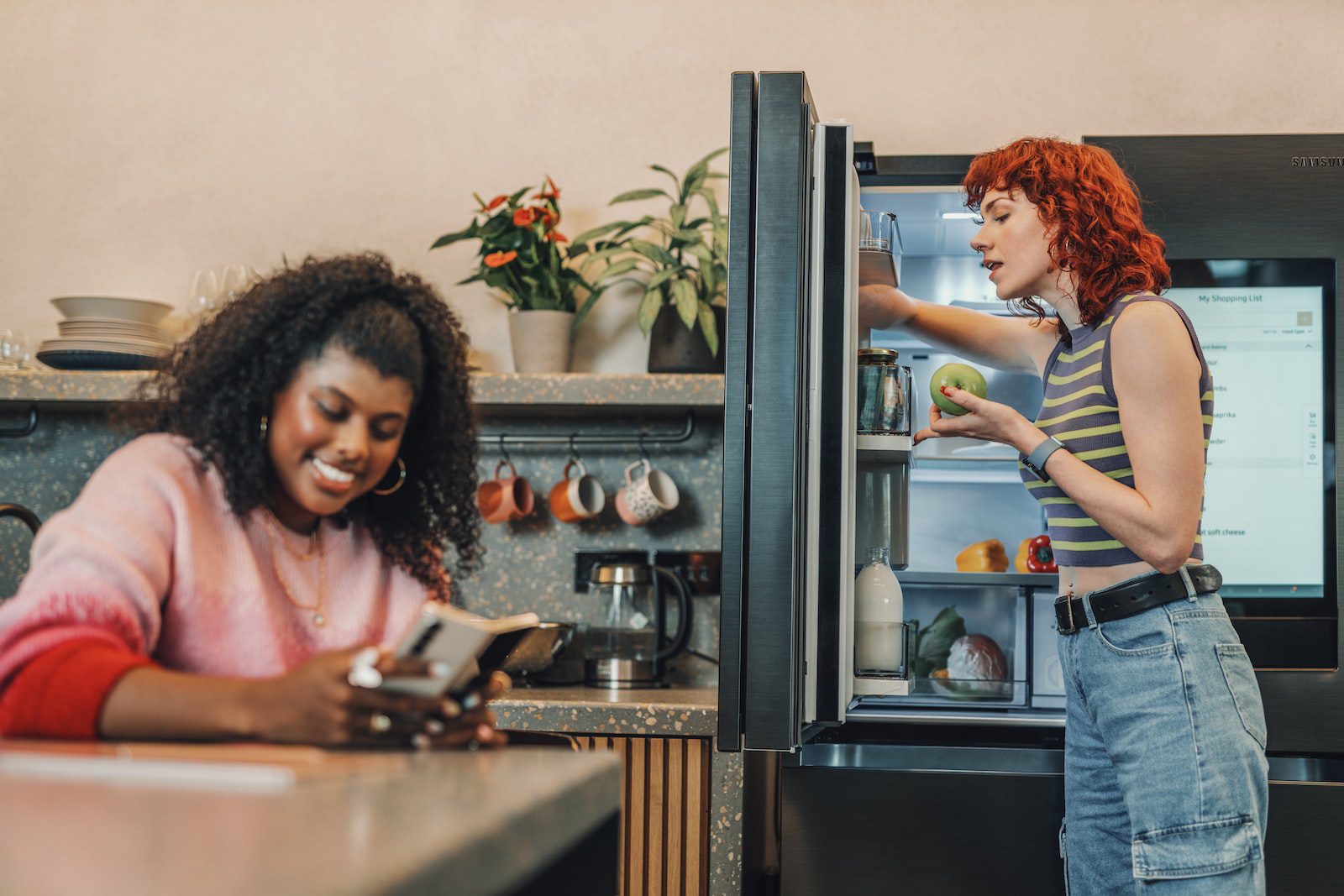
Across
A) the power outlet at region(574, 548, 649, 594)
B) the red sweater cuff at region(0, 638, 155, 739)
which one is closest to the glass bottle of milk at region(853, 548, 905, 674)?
the power outlet at region(574, 548, 649, 594)

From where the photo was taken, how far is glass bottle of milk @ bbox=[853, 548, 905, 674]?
6.07 feet

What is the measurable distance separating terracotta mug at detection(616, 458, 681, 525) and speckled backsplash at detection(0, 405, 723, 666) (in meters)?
0.07

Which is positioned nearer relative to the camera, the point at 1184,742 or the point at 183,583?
the point at 183,583

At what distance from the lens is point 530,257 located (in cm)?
257

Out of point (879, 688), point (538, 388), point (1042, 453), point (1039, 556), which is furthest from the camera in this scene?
point (538, 388)

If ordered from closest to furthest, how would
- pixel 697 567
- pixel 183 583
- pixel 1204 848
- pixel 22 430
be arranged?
1. pixel 183 583
2. pixel 1204 848
3. pixel 697 567
4. pixel 22 430

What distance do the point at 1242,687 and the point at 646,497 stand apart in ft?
4.18

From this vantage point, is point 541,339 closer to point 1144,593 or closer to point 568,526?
point 568,526

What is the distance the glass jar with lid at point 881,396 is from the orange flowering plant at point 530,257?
0.82m

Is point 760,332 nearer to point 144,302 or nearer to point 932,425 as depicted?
point 932,425

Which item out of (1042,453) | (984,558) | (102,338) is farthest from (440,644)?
(102,338)

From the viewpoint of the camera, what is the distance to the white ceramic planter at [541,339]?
8.43ft

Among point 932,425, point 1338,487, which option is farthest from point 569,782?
point 1338,487

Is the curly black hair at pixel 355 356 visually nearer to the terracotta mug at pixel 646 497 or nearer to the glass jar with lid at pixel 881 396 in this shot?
the glass jar with lid at pixel 881 396
